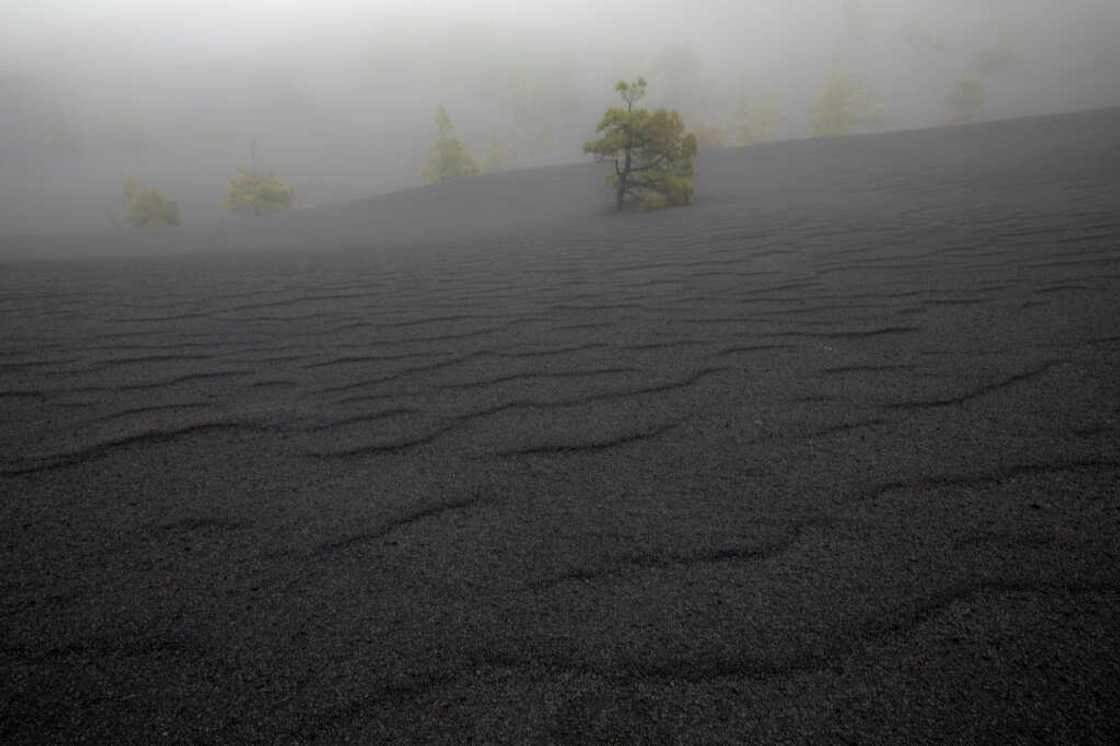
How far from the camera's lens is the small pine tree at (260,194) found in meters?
25.5

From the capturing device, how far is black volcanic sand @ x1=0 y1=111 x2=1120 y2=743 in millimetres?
877

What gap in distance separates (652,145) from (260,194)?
71.6ft

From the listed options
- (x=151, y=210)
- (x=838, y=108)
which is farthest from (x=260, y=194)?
(x=838, y=108)

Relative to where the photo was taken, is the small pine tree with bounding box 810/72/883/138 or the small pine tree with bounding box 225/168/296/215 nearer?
the small pine tree with bounding box 225/168/296/215

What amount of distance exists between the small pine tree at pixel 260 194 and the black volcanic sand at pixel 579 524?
85.5 ft

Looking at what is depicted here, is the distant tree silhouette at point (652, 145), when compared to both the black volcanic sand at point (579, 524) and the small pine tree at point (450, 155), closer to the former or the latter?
the black volcanic sand at point (579, 524)

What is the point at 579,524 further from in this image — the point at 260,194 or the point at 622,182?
the point at 260,194

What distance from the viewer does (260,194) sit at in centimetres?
2548

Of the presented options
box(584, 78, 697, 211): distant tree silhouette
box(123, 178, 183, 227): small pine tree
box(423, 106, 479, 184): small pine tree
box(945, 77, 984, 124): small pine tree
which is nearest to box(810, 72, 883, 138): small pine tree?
box(945, 77, 984, 124): small pine tree

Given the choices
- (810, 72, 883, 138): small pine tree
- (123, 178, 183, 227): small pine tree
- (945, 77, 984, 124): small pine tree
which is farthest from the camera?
(945, 77, 984, 124): small pine tree

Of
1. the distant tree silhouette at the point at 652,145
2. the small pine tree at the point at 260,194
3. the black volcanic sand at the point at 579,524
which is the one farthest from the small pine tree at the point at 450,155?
the black volcanic sand at the point at 579,524

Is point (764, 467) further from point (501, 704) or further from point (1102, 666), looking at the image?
point (501, 704)

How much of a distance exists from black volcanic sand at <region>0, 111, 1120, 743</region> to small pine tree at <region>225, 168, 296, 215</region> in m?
26.1

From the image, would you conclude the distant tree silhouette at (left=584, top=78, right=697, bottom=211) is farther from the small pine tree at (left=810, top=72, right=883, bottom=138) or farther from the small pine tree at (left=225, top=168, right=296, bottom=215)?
the small pine tree at (left=810, top=72, right=883, bottom=138)
